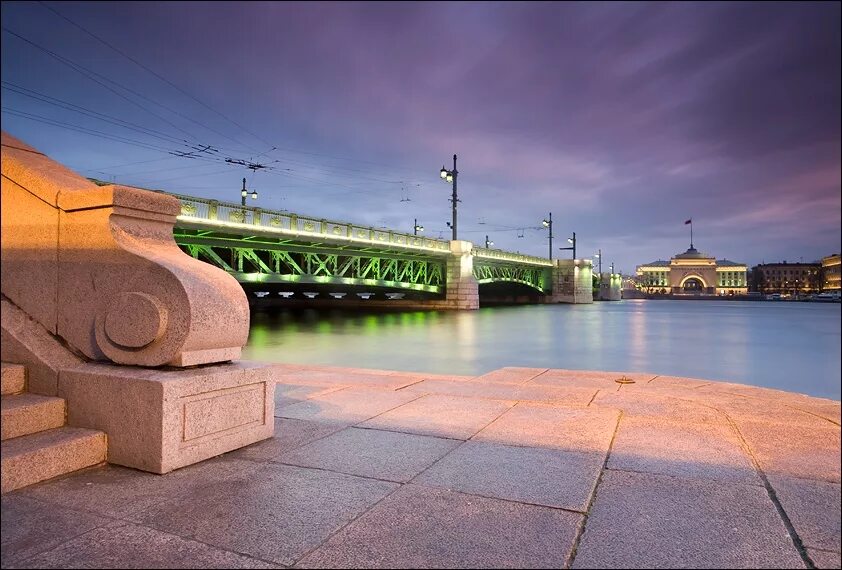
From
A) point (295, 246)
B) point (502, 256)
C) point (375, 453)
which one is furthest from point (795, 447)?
point (502, 256)

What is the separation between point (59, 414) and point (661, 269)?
705 feet

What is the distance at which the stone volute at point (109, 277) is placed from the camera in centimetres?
389

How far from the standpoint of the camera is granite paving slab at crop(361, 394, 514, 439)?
4934 millimetres

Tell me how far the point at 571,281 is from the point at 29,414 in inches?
3509

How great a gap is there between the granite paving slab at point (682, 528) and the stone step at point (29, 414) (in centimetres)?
358

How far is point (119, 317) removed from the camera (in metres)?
3.95

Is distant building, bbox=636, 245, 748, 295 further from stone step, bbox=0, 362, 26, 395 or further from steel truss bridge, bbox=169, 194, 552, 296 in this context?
stone step, bbox=0, 362, 26, 395

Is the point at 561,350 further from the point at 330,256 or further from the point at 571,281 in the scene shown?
the point at 571,281

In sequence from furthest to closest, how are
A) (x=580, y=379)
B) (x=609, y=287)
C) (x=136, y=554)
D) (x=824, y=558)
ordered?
(x=609, y=287) < (x=580, y=379) < (x=136, y=554) < (x=824, y=558)

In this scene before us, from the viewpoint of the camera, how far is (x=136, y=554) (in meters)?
2.49

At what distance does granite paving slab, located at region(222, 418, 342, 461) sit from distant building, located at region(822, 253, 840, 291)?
136856 millimetres

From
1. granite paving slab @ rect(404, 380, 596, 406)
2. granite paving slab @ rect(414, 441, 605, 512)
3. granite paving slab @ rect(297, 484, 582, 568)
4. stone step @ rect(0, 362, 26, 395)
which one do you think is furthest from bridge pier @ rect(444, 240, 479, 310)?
granite paving slab @ rect(297, 484, 582, 568)

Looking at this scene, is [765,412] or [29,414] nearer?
[29,414]

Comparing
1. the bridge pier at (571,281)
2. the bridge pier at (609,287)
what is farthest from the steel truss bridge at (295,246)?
the bridge pier at (609,287)
